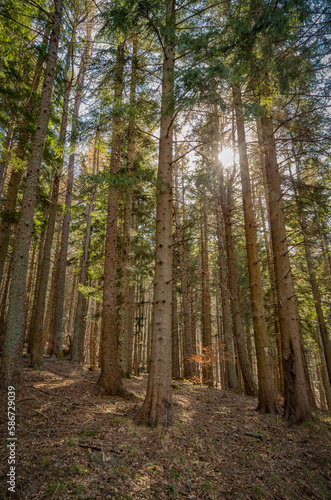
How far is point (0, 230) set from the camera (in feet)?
32.1

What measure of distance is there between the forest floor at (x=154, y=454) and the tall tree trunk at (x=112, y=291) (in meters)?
0.66

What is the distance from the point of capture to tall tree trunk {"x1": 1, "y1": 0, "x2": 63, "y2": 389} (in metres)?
5.47

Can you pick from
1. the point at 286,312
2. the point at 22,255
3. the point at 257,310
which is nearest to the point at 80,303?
the point at 22,255

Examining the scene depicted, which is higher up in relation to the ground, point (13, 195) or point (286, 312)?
point (13, 195)

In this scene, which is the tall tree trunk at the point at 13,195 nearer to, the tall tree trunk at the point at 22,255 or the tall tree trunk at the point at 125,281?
the tall tree trunk at the point at 22,255

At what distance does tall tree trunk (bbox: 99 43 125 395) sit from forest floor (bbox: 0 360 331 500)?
0.66m

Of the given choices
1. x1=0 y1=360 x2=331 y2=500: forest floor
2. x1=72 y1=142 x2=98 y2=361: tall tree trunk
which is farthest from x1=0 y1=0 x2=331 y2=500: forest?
x1=72 y1=142 x2=98 y2=361: tall tree trunk

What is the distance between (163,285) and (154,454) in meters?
3.10

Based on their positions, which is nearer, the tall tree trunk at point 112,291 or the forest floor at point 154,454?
the forest floor at point 154,454

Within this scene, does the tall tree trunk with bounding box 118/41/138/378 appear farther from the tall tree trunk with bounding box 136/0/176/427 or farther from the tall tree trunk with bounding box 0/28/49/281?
the tall tree trunk with bounding box 0/28/49/281

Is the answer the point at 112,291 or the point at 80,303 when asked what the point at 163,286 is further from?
the point at 80,303

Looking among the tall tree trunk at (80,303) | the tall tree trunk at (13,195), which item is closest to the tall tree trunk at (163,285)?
the tall tree trunk at (13,195)

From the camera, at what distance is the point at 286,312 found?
7.27m

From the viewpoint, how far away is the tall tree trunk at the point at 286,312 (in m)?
6.56
